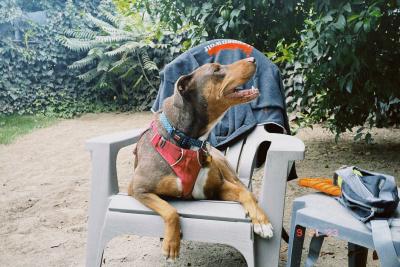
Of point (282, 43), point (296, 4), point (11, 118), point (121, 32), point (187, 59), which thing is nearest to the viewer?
point (187, 59)

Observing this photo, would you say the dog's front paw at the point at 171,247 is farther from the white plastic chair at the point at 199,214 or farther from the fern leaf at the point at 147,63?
the fern leaf at the point at 147,63

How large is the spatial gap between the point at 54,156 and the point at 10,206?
2.23m

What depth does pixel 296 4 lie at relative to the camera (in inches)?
157

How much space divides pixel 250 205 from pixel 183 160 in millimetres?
437

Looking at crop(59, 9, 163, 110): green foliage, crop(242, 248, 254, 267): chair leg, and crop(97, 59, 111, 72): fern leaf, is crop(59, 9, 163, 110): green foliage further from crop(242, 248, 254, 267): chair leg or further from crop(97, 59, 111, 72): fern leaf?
crop(242, 248, 254, 267): chair leg

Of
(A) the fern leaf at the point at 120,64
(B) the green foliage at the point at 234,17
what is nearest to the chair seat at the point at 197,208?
(B) the green foliage at the point at 234,17

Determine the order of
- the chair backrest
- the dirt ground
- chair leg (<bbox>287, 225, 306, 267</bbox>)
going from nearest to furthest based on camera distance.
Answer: chair leg (<bbox>287, 225, 306, 267</bbox>), the chair backrest, the dirt ground

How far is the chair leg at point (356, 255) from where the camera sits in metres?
2.28

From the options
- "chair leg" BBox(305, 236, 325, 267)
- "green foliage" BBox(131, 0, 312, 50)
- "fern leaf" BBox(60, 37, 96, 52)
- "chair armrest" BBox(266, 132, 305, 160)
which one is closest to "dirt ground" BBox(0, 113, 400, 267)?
"chair leg" BBox(305, 236, 325, 267)

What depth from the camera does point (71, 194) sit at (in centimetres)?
455

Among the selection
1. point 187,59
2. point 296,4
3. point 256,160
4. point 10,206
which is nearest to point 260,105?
point 256,160

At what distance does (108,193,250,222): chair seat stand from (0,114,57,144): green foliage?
18.3 feet

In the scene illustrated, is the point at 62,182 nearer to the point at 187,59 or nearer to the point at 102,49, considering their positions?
the point at 187,59

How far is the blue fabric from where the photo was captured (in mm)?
3273
